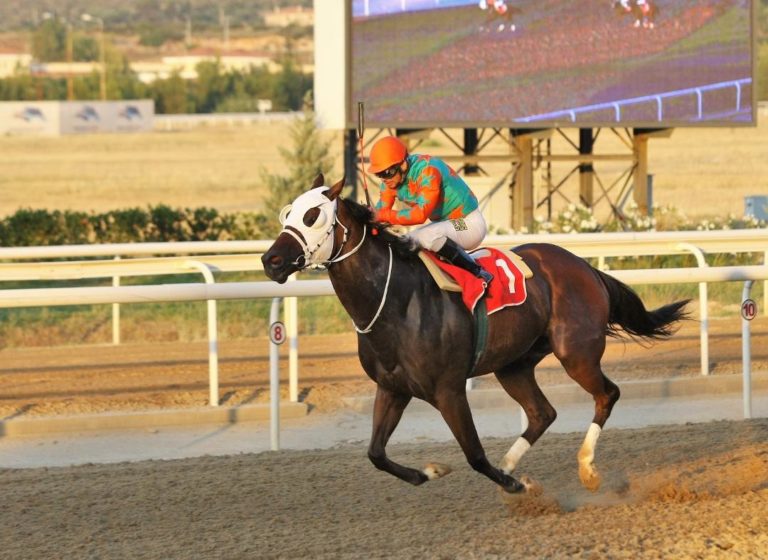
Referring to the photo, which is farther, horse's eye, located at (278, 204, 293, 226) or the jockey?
the jockey

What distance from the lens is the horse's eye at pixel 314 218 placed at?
16.0 feet

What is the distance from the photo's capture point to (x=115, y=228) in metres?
18.2

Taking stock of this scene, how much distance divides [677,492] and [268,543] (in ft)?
5.56

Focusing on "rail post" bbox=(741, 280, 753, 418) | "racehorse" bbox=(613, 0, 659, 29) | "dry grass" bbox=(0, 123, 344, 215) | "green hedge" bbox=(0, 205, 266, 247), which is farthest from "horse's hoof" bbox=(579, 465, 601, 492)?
"dry grass" bbox=(0, 123, 344, 215)

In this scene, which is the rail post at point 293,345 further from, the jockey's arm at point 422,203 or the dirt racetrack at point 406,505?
the jockey's arm at point 422,203

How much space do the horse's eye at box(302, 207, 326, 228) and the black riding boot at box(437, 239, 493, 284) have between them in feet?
1.98

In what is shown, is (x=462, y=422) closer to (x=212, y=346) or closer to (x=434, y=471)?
(x=434, y=471)

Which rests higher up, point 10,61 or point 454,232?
point 10,61

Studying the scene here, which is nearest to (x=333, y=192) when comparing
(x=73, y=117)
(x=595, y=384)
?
(x=595, y=384)

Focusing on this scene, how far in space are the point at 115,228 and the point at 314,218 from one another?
13704 mm

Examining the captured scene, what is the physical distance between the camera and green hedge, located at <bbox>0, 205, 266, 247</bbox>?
58.7 ft

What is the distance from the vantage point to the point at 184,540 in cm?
487

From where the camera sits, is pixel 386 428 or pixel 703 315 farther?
pixel 703 315

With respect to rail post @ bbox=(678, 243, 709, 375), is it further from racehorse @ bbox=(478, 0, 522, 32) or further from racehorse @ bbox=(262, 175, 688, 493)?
racehorse @ bbox=(478, 0, 522, 32)
